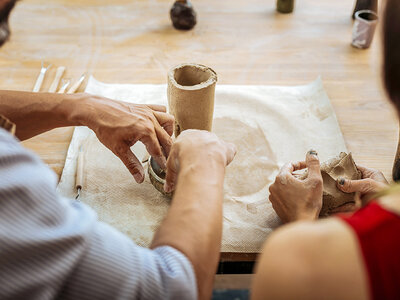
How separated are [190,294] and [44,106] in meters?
0.82

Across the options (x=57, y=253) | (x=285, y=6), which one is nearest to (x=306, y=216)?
(x=57, y=253)

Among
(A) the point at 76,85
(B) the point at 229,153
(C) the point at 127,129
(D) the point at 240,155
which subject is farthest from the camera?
Result: (A) the point at 76,85

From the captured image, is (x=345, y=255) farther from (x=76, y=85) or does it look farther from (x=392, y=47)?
(x=76, y=85)

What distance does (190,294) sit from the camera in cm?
74

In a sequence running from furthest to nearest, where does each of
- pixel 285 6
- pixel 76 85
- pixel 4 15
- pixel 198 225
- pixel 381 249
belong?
pixel 285 6, pixel 76 85, pixel 4 15, pixel 198 225, pixel 381 249

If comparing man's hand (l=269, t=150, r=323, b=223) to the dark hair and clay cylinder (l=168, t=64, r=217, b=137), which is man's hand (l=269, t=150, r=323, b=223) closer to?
clay cylinder (l=168, t=64, r=217, b=137)

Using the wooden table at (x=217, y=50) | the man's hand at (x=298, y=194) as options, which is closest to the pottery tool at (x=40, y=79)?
the wooden table at (x=217, y=50)

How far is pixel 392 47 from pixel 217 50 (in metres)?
1.43

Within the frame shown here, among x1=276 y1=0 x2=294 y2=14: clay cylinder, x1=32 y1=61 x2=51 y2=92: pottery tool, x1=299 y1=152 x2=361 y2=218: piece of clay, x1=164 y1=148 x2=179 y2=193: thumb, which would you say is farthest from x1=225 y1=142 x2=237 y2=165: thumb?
x1=276 y1=0 x2=294 y2=14: clay cylinder

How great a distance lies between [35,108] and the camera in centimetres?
126

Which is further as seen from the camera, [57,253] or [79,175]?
[79,175]

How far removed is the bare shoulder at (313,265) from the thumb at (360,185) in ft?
1.83

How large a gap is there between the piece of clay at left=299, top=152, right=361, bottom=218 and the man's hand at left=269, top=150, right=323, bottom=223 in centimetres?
5

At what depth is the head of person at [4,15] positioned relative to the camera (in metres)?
0.89
